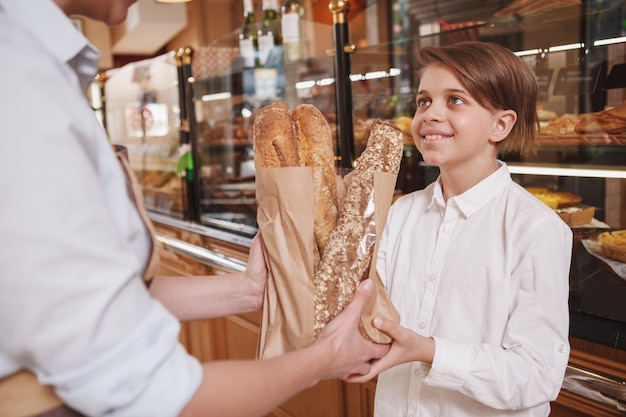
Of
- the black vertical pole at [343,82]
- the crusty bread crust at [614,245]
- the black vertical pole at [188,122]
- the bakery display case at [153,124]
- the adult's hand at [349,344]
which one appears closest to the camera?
the adult's hand at [349,344]

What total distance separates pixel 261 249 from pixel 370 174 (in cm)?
30

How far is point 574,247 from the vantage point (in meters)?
1.80

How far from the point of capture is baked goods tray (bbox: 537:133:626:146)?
1.73 metres

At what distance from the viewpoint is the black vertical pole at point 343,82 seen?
7.57 feet

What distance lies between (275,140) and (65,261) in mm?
567

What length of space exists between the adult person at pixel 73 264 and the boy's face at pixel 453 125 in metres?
0.72

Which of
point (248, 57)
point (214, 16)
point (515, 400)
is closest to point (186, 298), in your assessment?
point (515, 400)

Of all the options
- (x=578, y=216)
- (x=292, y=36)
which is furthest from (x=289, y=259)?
(x=292, y=36)

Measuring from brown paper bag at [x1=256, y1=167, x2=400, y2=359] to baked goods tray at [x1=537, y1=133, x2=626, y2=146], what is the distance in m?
1.02

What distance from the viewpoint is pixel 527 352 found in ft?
3.74

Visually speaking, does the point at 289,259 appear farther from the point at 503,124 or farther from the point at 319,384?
the point at 319,384

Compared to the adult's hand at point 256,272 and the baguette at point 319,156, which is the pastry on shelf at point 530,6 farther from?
the adult's hand at point 256,272

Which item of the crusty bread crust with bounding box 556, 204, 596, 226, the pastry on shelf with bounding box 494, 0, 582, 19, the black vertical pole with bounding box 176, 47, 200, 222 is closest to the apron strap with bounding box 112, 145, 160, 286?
the crusty bread crust with bounding box 556, 204, 596, 226

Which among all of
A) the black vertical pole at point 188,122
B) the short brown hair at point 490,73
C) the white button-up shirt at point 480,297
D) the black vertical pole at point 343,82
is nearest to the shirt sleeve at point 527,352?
the white button-up shirt at point 480,297
